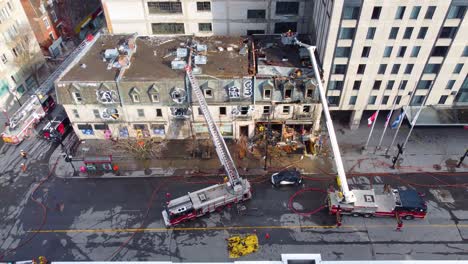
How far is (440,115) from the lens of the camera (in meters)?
57.3

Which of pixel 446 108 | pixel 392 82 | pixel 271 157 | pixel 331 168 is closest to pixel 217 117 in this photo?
pixel 271 157

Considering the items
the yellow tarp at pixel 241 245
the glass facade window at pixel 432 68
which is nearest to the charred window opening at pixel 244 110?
the yellow tarp at pixel 241 245

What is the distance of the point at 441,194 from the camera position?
166ft

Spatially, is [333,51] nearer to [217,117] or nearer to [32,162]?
[217,117]

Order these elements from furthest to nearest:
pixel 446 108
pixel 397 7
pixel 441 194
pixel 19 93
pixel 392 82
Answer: pixel 19 93 < pixel 446 108 < pixel 392 82 < pixel 441 194 < pixel 397 7

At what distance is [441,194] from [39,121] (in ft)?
204

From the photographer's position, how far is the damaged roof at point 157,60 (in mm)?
54562

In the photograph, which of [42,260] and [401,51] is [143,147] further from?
[401,51]

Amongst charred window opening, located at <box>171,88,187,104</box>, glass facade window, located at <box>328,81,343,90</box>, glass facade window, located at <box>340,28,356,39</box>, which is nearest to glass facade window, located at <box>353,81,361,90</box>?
glass facade window, located at <box>328,81,343,90</box>

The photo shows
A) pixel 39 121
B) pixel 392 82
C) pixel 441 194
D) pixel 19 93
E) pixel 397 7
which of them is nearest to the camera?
pixel 397 7

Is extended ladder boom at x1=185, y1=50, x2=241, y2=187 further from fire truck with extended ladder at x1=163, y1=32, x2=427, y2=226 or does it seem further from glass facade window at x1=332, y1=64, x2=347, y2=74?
glass facade window at x1=332, y1=64, x2=347, y2=74

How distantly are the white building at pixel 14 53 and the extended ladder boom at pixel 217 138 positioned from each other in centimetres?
3231

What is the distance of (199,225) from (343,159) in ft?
76.5

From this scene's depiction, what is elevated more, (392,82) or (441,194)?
(392,82)
